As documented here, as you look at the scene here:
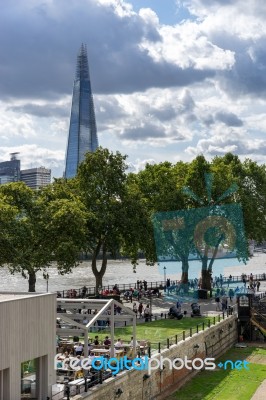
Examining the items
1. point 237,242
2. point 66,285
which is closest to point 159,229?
point 237,242

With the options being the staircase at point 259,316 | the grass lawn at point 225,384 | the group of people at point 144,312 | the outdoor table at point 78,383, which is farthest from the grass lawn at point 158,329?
the outdoor table at point 78,383

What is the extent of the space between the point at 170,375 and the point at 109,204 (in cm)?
2648

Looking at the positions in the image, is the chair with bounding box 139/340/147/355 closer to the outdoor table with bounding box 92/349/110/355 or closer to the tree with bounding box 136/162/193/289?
the outdoor table with bounding box 92/349/110/355

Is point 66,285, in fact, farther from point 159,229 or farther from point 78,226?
point 78,226

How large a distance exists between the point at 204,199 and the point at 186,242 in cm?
475

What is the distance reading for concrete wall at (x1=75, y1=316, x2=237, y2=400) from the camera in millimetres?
25797

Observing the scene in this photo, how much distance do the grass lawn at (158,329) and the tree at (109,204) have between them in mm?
14569

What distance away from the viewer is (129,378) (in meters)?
27.8

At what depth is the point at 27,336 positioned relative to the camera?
22.4 metres

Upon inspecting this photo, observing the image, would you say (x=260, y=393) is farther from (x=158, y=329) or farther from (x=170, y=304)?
(x=170, y=304)

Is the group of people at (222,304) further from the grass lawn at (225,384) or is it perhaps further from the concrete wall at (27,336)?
the concrete wall at (27,336)

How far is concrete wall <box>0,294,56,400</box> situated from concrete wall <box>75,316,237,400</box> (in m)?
1.65

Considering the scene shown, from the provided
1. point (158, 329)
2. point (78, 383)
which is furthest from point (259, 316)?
point (78, 383)

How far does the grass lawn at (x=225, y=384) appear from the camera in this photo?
34188 mm
